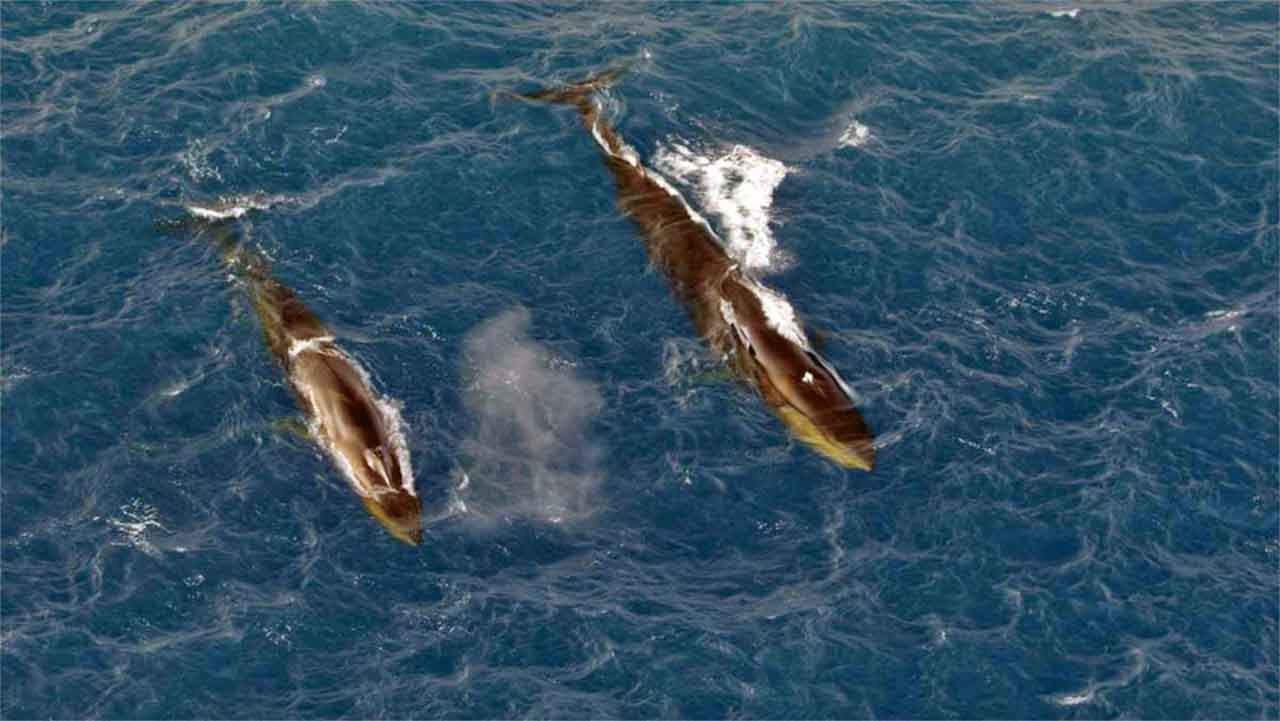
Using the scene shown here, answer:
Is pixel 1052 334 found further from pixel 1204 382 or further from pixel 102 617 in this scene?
pixel 102 617

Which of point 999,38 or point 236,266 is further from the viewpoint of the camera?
point 999,38

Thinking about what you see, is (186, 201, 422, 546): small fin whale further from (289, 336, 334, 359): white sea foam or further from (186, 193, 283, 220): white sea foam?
(186, 193, 283, 220): white sea foam

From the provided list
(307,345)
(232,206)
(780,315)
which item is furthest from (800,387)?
(232,206)

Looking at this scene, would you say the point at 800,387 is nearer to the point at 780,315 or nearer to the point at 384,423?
the point at 780,315

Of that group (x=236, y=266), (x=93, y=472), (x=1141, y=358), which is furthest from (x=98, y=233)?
(x=1141, y=358)

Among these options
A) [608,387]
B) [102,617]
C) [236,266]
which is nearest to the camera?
[102,617]

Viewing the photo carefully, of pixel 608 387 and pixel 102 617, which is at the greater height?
pixel 608 387
